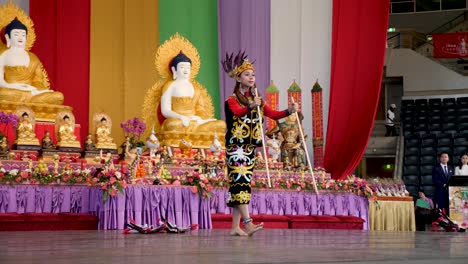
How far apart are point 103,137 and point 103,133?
5cm

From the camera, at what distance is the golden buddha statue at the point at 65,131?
8.55 metres

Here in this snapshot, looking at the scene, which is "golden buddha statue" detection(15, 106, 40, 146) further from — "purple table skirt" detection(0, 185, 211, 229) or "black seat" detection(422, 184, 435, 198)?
"black seat" detection(422, 184, 435, 198)

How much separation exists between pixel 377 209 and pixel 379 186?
0.36 metres

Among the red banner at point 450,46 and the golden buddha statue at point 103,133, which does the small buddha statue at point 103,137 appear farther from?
the red banner at point 450,46

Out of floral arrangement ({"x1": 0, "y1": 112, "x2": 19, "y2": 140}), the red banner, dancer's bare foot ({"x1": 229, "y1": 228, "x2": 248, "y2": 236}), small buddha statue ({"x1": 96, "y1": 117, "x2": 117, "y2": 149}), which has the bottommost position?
dancer's bare foot ({"x1": 229, "y1": 228, "x2": 248, "y2": 236})

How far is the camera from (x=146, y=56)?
11.1m

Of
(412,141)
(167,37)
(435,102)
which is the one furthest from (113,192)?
(435,102)

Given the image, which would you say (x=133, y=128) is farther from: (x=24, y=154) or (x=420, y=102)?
(x=420, y=102)

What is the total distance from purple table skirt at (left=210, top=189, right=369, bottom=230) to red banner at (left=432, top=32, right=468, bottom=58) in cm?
908

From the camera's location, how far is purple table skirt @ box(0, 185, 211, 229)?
22.5 feet

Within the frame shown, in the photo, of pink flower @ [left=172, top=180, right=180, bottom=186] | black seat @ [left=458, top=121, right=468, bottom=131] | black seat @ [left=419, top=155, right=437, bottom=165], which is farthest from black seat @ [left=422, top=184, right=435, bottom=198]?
pink flower @ [left=172, top=180, right=180, bottom=186]

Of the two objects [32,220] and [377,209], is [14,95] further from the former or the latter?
[377,209]

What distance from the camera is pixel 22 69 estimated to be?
9492 millimetres

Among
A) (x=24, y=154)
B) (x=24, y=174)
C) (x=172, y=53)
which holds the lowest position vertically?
(x=24, y=174)
